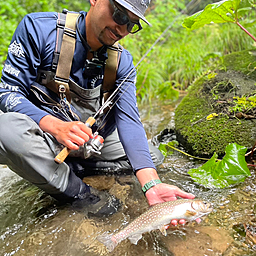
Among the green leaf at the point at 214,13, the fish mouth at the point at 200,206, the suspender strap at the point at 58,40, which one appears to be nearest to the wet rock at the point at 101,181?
the fish mouth at the point at 200,206

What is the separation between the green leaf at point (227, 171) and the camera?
2379 mm

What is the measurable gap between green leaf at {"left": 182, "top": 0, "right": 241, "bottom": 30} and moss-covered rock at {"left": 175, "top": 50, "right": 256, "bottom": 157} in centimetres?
101

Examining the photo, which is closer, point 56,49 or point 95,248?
point 95,248

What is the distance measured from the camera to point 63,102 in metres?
2.54

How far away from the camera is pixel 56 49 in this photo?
94.4 inches

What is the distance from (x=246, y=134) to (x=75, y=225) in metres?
2.12

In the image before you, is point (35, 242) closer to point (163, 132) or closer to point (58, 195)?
point (58, 195)

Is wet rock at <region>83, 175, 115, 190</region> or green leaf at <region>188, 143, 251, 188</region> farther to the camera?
wet rock at <region>83, 175, 115, 190</region>

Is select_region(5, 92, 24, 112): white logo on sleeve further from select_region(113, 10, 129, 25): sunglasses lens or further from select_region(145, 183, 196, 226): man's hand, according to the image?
select_region(145, 183, 196, 226): man's hand

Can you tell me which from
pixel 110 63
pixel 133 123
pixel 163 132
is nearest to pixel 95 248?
pixel 133 123

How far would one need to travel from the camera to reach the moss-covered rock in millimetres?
3023

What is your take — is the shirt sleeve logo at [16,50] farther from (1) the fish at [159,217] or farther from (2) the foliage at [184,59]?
(2) the foliage at [184,59]

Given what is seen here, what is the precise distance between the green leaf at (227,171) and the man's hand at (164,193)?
0.57m

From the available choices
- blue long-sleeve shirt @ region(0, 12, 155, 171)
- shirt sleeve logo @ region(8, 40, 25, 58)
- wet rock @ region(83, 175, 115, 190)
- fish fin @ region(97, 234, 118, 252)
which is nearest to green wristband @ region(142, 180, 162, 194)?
blue long-sleeve shirt @ region(0, 12, 155, 171)
